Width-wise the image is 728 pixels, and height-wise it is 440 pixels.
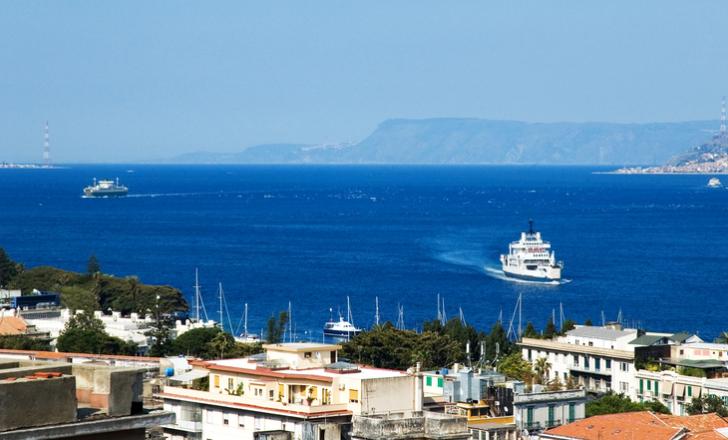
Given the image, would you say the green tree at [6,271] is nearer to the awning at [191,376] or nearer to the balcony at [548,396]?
the balcony at [548,396]

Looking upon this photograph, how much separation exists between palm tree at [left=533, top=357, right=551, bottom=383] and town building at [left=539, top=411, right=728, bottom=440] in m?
18.8

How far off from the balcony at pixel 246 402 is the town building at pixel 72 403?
64.2ft

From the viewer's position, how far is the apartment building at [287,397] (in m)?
26.8

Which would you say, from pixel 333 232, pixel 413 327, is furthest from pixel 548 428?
pixel 333 232

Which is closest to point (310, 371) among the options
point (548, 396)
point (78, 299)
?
point (548, 396)

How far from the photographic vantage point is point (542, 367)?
180 ft

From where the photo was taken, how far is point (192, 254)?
5822 inches

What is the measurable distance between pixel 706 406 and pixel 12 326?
27.9m

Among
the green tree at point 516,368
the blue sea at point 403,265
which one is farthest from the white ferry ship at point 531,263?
the green tree at point 516,368

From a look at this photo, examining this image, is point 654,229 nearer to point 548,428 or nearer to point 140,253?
point 140,253

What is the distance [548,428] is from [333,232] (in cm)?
14876

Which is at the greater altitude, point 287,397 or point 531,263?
point 287,397

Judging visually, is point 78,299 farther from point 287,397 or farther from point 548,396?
point 287,397

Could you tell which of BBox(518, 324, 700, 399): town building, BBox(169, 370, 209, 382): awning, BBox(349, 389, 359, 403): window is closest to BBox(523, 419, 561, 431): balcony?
BBox(169, 370, 209, 382): awning
